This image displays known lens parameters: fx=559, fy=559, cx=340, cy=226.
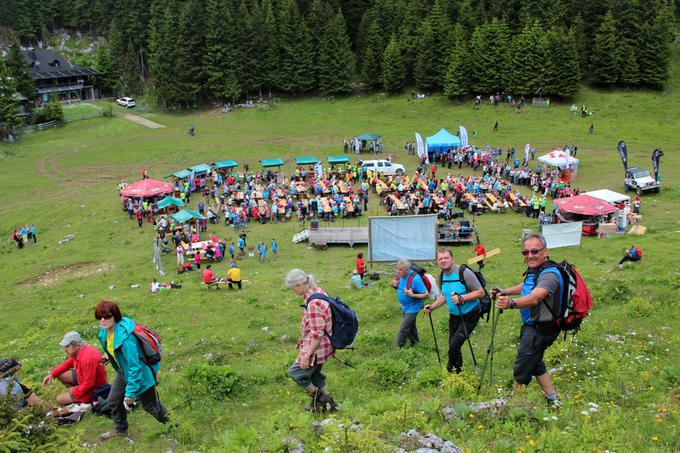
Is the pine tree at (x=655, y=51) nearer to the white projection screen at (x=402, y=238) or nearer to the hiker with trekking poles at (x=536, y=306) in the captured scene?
the white projection screen at (x=402, y=238)

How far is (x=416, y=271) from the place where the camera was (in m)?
10.7

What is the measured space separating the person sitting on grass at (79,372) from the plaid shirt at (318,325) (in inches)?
136

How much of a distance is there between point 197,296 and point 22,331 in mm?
5906

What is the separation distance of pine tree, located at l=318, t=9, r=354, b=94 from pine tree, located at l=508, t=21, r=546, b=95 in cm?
1951

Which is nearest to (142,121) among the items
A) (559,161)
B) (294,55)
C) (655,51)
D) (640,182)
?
(294,55)

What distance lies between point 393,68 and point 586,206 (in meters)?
41.7

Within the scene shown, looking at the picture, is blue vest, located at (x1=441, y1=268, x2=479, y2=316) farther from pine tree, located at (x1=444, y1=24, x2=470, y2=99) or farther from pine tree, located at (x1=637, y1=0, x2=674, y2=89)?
pine tree, located at (x1=637, y1=0, x2=674, y2=89)

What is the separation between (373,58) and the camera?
67625 millimetres

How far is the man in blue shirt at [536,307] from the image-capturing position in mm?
6816

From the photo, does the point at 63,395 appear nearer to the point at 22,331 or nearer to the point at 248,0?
the point at 22,331

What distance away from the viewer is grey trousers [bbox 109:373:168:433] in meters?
7.93

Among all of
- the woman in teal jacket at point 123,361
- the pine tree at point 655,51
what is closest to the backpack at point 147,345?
the woman in teal jacket at point 123,361

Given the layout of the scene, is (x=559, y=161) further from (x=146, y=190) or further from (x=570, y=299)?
(x=570, y=299)

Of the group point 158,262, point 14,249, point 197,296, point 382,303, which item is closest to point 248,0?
point 14,249
